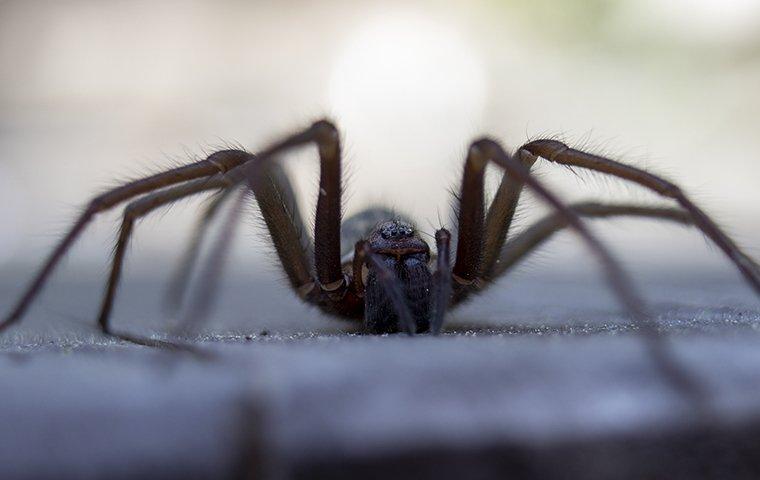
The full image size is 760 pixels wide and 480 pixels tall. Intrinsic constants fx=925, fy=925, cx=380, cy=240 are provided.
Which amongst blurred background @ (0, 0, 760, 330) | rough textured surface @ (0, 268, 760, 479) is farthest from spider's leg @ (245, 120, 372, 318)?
blurred background @ (0, 0, 760, 330)

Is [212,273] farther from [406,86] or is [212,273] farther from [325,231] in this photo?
[406,86]

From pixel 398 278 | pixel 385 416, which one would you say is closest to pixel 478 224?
pixel 398 278

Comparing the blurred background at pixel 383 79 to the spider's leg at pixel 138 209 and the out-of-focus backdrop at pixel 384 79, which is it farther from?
the spider's leg at pixel 138 209

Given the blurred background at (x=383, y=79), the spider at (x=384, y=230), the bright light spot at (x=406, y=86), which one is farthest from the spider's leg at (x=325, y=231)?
the bright light spot at (x=406, y=86)

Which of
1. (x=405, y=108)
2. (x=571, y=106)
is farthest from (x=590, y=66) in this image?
(x=405, y=108)

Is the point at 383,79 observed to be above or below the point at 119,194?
below

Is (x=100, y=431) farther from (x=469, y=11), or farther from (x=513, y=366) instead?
(x=469, y=11)

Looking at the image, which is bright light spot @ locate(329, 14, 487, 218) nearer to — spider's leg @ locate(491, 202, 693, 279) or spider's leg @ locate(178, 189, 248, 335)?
spider's leg @ locate(491, 202, 693, 279)
